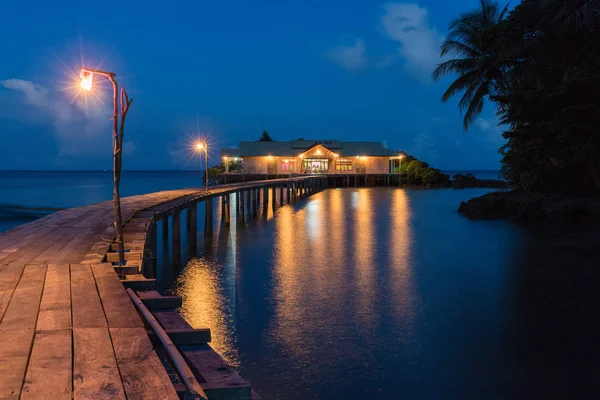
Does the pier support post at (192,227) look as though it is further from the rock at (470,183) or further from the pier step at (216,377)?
the rock at (470,183)

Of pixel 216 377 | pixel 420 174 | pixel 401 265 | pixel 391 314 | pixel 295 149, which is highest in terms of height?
pixel 295 149

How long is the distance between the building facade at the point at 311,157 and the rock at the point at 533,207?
29288 millimetres

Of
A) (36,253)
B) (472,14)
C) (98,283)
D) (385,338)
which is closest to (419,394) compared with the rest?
(385,338)

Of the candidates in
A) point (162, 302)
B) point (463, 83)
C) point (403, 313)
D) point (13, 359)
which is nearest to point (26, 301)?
point (162, 302)

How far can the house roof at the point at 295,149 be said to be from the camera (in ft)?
186

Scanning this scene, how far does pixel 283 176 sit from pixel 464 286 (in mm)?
43956

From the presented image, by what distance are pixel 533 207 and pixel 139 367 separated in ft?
79.5

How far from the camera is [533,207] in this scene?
24.2 meters

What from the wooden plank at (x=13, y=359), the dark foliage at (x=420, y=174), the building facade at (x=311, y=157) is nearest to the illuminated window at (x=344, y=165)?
the building facade at (x=311, y=157)

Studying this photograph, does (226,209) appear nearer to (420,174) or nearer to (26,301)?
(26,301)

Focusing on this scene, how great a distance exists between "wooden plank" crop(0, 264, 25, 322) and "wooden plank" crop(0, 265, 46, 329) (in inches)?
1.6

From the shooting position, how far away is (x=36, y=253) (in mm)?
7082

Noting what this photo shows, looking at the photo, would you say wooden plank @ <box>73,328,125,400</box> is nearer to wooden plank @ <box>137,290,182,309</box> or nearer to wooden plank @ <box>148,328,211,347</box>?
wooden plank @ <box>148,328,211,347</box>

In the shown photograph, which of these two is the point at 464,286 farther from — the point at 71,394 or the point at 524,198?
the point at 524,198
